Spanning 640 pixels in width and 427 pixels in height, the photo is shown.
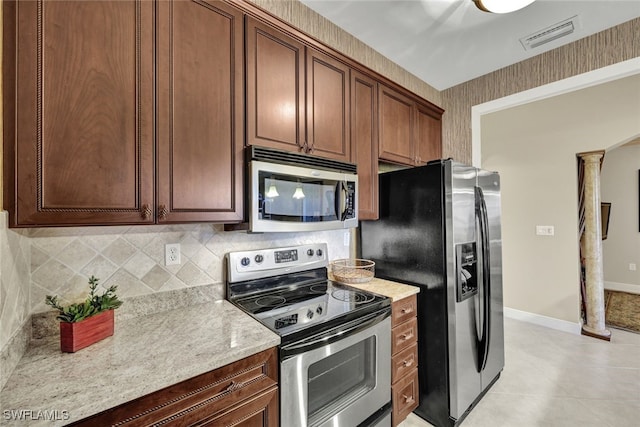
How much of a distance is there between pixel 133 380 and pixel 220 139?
994 millimetres

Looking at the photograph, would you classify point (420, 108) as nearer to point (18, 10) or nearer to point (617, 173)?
point (18, 10)

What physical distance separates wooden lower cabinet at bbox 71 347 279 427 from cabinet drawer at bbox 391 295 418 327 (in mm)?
839

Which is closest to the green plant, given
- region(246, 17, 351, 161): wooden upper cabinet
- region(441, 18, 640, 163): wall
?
region(246, 17, 351, 161): wooden upper cabinet

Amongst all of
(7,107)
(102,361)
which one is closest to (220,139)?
(7,107)

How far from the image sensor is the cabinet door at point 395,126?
2117 mm

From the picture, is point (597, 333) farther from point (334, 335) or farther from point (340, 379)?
point (334, 335)

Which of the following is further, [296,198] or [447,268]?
[447,268]

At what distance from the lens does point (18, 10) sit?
0.89m

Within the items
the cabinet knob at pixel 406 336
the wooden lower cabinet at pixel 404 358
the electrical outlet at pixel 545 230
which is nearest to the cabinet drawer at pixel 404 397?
the wooden lower cabinet at pixel 404 358

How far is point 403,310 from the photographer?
5.67 ft

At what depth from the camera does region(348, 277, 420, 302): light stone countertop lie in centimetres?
170

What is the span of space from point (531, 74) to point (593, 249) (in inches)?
89.0

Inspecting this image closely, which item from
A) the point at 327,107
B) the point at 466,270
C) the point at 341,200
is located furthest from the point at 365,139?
the point at 466,270

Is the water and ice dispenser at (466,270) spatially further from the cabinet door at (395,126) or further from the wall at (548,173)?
the wall at (548,173)
